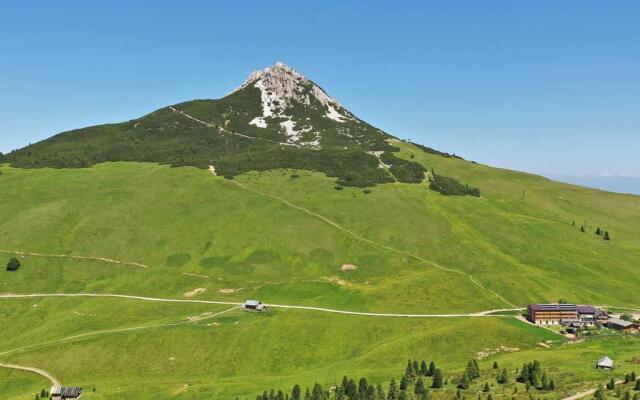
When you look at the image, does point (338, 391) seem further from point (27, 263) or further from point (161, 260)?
point (27, 263)

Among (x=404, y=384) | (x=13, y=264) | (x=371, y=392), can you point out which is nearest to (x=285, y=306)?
(x=404, y=384)

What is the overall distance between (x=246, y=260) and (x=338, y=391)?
9839cm

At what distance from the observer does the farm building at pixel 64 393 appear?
104 meters

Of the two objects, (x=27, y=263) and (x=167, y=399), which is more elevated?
(x=27, y=263)

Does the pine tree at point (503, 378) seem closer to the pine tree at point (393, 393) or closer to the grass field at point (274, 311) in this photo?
the grass field at point (274, 311)

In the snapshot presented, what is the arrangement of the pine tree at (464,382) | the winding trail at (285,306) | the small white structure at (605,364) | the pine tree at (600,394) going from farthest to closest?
1. the winding trail at (285,306)
2. the small white structure at (605,364)
3. the pine tree at (464,382)
4. the pine tree at (600,394)

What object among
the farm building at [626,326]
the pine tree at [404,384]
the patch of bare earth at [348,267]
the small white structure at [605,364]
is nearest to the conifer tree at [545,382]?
the small white structure at [605,364]

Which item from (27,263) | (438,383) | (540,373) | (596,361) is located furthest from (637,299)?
(27,263)

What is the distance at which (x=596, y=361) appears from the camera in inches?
3984

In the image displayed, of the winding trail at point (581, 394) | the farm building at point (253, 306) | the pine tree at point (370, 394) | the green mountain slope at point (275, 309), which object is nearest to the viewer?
the winding trail at point (581, 394)

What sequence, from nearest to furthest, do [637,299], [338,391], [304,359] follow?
Answer: [338,391], [304,359], [637,299]

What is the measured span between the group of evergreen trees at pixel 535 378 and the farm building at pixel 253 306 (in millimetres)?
75611

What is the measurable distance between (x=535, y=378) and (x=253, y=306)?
82499mm

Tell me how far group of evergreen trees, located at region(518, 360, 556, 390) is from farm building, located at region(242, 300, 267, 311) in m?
75.6
